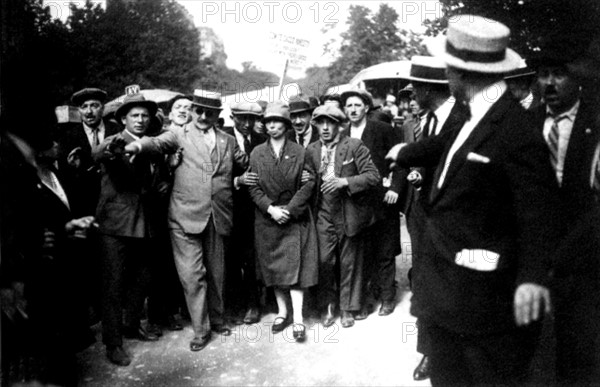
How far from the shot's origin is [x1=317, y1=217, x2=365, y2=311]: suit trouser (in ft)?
16.0

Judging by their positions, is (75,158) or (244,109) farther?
(244,109)

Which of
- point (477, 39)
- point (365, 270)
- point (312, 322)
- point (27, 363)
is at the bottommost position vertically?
point (312, 322)

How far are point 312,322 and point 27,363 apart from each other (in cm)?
269

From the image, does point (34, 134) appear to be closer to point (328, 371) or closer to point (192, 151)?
point (192, 151)

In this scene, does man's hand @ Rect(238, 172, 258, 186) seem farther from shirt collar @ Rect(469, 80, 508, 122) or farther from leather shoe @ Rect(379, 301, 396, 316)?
shirt collar @ Rect(469, 80, 508, 122)

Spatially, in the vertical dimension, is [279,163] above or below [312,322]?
above

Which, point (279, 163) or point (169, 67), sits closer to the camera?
point (279, 163)

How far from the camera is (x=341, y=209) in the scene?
4844 millimetres

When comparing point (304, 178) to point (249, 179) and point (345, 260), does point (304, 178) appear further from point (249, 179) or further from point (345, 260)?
point (345, 260)

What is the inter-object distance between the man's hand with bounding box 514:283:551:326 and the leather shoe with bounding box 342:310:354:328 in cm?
283

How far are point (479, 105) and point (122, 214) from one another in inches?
116

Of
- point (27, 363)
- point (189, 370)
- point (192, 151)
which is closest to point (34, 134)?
point (27, 363)

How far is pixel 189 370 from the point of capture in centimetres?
397

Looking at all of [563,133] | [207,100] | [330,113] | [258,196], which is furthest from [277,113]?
[563,133]
